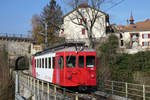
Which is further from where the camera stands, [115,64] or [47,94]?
[115,64]

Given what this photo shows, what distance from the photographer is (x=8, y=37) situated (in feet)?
199

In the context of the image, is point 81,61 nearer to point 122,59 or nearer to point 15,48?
point 122,59

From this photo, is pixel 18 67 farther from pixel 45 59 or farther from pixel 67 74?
pixel 67 74

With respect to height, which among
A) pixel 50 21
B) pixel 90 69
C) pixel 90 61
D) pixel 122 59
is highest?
pixel 50 21

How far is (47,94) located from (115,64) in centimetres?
1792

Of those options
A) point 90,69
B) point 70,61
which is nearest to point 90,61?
point 90,69

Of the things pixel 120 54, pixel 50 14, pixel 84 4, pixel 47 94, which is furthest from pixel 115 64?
pixel 50 14

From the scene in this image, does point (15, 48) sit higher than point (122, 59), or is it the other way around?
point (15, 48)

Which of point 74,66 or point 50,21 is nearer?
point 74,66

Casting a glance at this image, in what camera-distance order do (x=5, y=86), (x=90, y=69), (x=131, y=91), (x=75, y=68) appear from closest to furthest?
(x=75, y=68), (x=90, y=69), (x=131, y=91), (x=5, y=86)

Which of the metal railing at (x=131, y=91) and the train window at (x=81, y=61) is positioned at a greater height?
the train window at (x=81, y=61)

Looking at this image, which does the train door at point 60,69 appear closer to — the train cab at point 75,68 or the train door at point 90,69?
the train cab at point 75,68

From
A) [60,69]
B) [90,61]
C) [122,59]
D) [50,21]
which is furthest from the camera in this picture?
[50,21]

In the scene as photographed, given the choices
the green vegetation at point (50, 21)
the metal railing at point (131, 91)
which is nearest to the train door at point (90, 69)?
the metal railing at point (131, 91)
